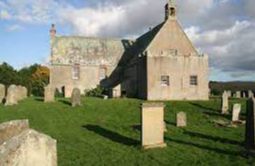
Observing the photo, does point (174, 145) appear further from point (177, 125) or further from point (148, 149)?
point (177, 125)

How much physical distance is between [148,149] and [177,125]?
737 cm

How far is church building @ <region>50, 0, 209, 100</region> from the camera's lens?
43.2 metres

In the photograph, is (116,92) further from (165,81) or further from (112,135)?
(112,135)

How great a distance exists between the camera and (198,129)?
2223cm

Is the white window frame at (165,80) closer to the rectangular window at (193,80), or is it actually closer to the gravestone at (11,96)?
the rectangular window at (193,80)

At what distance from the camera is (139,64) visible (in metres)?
45.4

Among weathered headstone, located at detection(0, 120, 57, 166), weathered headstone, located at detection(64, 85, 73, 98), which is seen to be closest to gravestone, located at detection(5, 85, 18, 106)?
weathered headstone, located at detection(64, 85, 73, 98)

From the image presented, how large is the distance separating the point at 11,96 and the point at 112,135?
50.9ft

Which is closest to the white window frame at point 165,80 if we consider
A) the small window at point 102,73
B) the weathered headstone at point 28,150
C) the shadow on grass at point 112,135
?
the small window at point 102,73

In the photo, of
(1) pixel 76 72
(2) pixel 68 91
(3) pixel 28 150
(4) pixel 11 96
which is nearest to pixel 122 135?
(3) pixel 28 150

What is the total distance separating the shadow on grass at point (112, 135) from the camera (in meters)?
18.2

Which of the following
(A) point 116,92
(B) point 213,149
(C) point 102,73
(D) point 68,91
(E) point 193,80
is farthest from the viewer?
(C) point 102,73

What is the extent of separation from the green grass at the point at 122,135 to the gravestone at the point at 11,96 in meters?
0.62

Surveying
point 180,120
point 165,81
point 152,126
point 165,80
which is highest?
point 165,80
